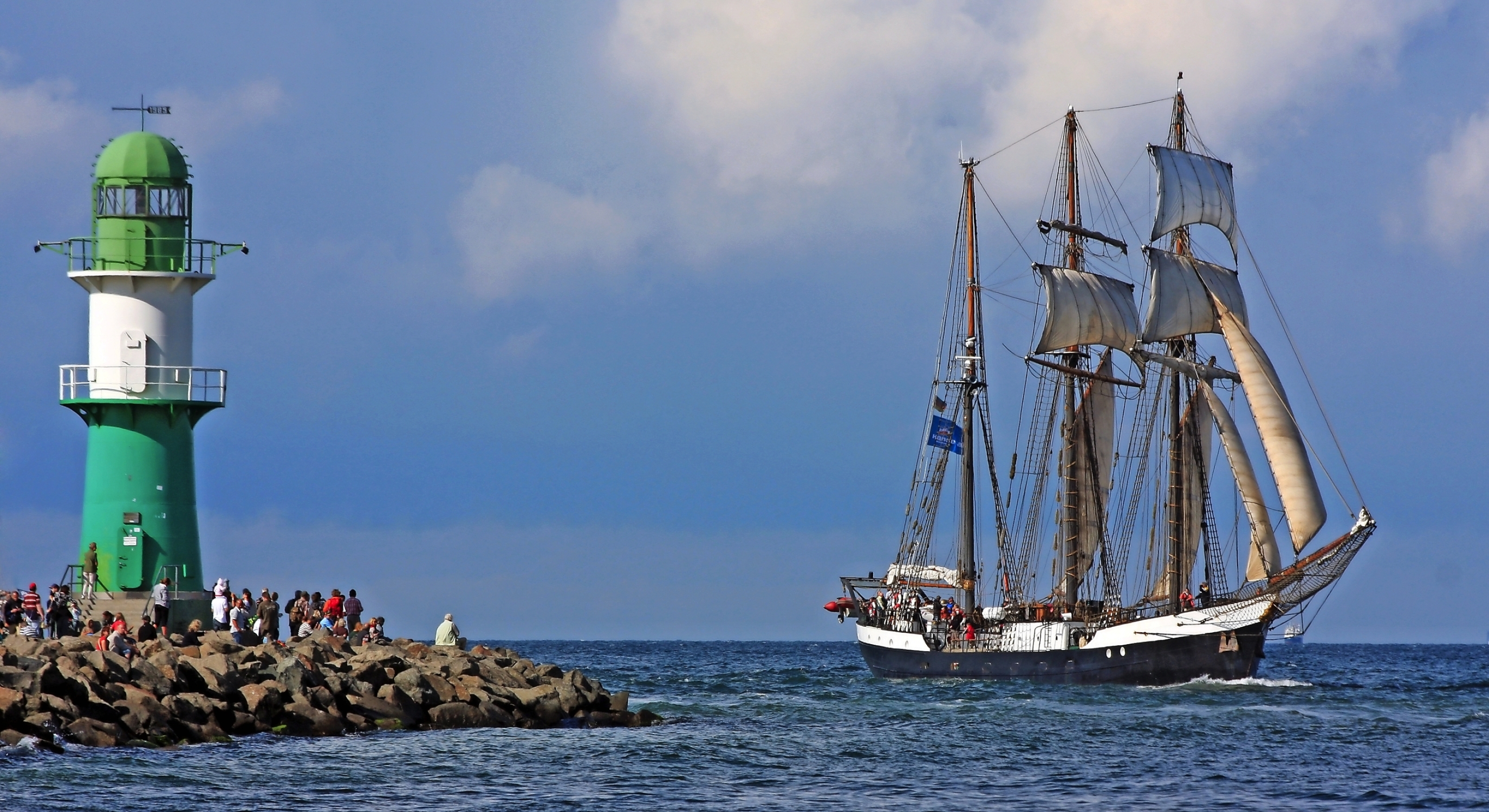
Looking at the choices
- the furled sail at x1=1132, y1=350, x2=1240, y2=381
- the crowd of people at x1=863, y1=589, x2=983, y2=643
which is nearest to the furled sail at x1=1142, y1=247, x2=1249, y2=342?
the furled sail at x1=1132, y1=350, x2=1240, y2=381

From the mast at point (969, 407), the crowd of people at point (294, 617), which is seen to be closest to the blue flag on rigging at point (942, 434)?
the mast at point (969, 407)

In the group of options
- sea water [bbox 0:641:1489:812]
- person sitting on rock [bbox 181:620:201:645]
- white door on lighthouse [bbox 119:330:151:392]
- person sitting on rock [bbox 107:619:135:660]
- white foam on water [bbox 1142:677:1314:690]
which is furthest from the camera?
white foam on water [bbox 1142:677:1314:690]

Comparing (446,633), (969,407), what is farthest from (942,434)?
(446,633)

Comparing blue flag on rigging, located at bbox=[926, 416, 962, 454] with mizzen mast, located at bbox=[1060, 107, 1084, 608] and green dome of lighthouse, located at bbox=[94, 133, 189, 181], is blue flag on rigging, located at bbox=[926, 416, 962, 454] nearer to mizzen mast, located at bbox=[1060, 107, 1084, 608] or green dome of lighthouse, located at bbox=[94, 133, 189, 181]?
mizzen mast, located at bbox=[1060, 107, 1084, 608]

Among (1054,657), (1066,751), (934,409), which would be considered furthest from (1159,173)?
(1066,751)

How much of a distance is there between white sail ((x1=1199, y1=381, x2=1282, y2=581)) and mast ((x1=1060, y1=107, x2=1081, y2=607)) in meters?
6.01

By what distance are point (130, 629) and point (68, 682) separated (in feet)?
25.6

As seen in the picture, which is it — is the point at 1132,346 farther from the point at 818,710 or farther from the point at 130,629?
the point at 130,629

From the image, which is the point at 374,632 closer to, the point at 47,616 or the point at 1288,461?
the point at 47,616

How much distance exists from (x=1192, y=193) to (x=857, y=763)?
118 feet

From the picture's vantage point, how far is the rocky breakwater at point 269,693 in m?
26.5

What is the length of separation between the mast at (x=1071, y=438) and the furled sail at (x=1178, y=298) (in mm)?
4109

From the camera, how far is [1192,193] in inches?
2386

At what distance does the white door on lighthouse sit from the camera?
1394 inches
